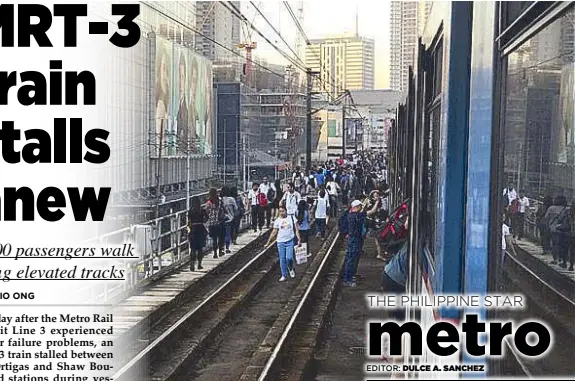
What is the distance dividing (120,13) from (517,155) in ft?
3.83

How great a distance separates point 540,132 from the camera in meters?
1.13

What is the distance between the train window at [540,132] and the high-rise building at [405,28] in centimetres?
132

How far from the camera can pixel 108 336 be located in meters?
2.23

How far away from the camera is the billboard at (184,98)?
7.65m

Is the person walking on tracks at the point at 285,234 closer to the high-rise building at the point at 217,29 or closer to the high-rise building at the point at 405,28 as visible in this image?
the high-rise building at the point at 405,28

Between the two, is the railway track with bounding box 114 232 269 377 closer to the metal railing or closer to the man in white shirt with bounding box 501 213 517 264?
the metal railing

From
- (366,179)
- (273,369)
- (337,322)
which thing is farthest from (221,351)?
(366,179)

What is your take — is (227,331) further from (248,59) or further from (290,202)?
(248,59)

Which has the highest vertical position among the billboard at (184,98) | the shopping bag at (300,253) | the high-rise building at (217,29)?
the high-rise building at (217,29)

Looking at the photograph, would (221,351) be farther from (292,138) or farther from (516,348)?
(292,138)

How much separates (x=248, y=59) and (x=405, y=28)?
27.1ft

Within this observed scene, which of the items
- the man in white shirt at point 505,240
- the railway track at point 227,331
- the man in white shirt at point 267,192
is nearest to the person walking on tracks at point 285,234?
the railway track at point 227,331

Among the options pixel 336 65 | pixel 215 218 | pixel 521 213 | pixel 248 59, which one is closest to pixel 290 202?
pixel 215 218

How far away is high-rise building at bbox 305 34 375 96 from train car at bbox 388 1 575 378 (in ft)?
26.0
